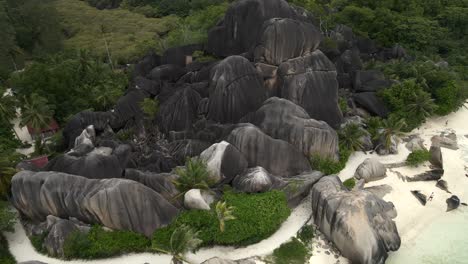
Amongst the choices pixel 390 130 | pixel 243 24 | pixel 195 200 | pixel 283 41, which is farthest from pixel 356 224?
pixel 243 24

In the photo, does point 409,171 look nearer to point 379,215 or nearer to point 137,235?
point 379,215

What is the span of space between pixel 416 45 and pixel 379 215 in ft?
110

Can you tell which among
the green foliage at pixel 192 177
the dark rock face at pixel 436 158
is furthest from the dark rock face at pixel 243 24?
the dark rock face at pixel 436 158

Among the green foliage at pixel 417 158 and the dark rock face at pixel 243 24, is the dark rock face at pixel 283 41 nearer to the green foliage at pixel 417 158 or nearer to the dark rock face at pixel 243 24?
the dark rock face at pixel 243 24

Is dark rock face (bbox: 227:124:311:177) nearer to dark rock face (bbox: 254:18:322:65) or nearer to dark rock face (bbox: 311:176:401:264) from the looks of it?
dark rock face (bbox: 311:176:401:264)

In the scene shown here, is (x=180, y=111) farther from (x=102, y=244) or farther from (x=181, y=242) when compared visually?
(x=181, y=242)

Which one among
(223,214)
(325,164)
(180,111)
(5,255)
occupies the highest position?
(180,111)

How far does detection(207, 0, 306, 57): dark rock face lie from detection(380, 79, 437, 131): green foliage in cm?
1218

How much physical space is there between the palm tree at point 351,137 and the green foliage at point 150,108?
16.7 m

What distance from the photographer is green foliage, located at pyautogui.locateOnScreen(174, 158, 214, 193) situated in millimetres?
23594

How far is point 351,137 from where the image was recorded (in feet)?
100.0

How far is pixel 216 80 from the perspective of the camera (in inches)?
1227

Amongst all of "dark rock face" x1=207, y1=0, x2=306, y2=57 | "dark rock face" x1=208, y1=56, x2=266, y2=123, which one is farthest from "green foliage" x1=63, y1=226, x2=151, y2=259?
"dark rock face" x1=207, y1=0, x2=306, y2=57

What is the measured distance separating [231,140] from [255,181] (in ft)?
12.4
